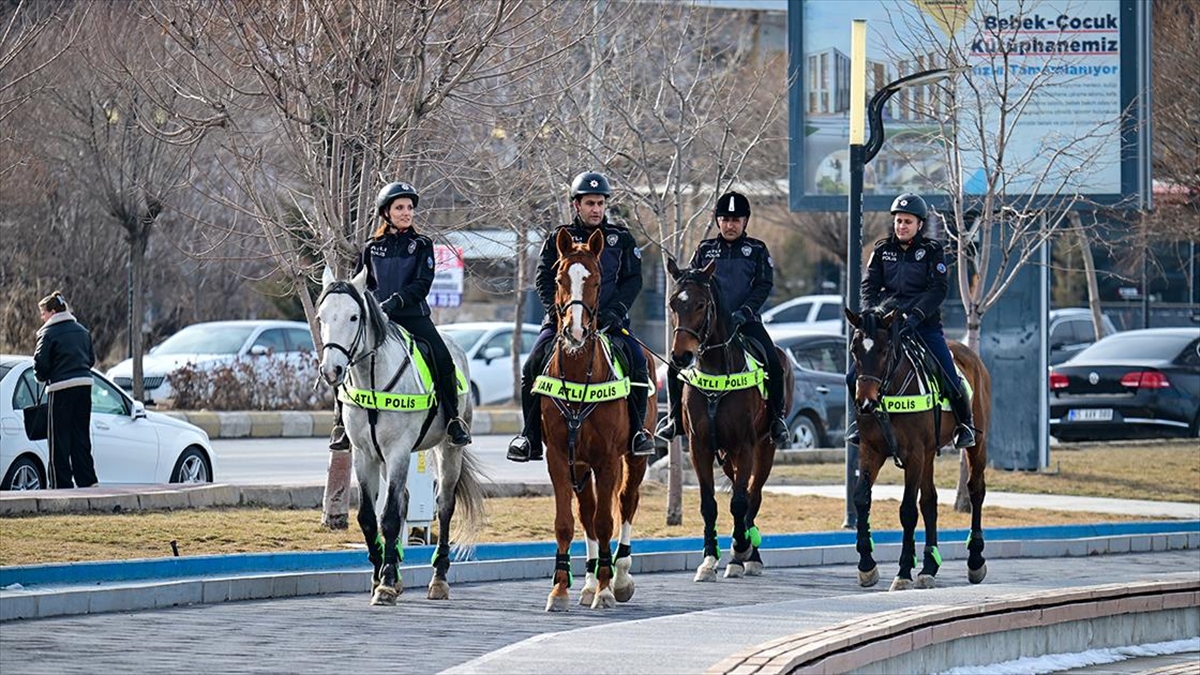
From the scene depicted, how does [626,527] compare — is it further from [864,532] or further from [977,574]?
[977,574]

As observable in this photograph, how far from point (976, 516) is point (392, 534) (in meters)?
5.10

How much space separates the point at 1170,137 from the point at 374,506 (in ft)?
58.2

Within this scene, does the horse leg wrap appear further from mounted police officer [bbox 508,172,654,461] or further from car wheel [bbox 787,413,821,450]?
car wheel [bbox 787,413,821,450]

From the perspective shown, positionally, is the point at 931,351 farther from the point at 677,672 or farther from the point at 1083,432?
the point at 1083,432

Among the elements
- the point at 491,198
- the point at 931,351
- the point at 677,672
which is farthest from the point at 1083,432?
the point at 677,672

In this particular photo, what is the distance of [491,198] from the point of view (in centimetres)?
1958

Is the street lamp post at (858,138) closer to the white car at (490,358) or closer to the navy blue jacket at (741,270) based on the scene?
the navy blue jacket at (741,270)

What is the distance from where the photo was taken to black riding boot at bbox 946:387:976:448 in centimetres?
1537

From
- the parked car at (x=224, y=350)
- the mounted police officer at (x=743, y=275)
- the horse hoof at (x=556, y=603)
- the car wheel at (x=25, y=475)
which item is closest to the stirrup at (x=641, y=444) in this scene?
the horse hoof at (x=556, y=603)

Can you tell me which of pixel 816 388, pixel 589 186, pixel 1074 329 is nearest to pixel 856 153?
pixel 589 186

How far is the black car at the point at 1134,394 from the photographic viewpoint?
28.9 metres

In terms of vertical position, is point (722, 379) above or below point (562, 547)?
above

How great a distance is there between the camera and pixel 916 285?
15266 millimetres

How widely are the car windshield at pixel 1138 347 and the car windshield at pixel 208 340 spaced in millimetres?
14194
